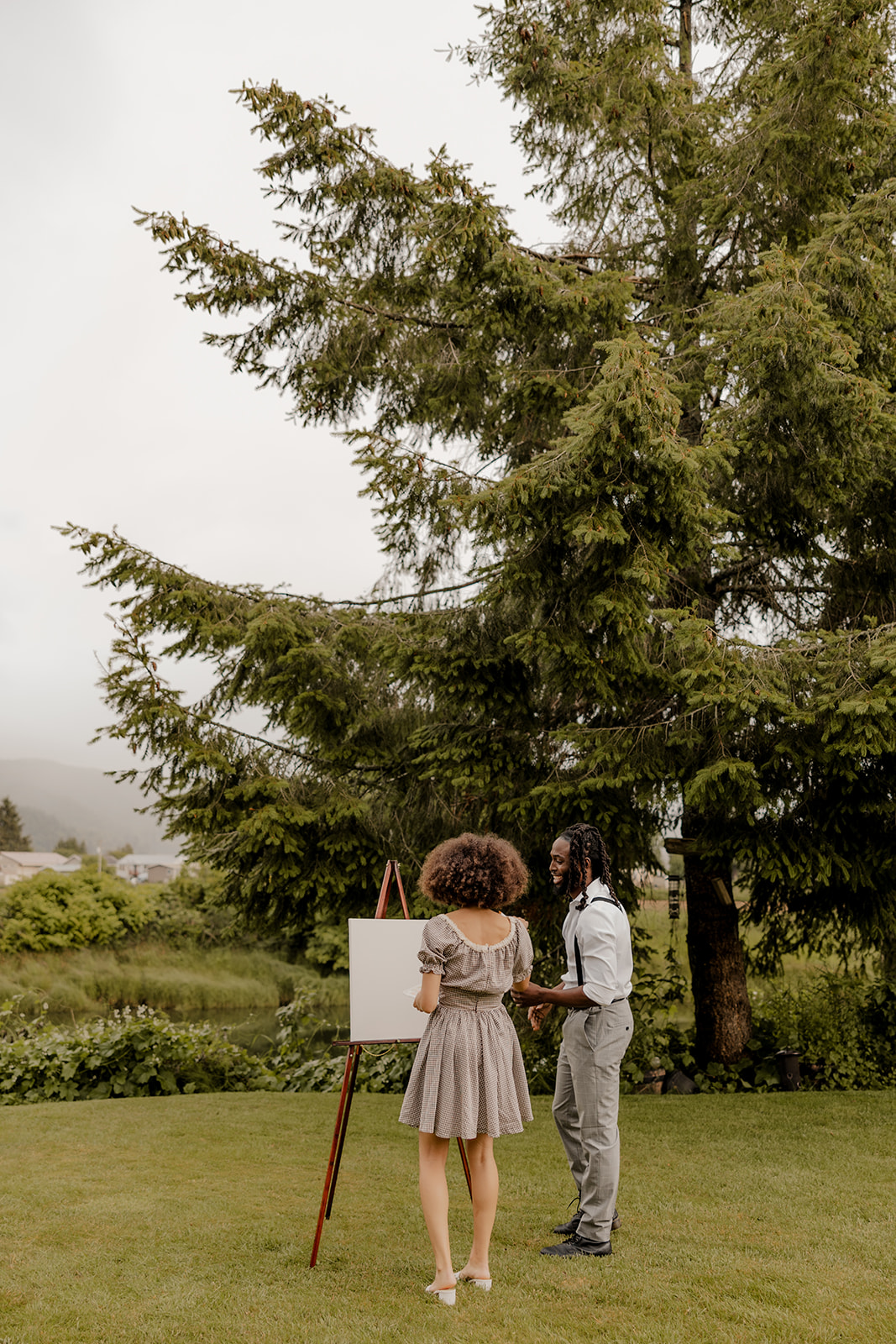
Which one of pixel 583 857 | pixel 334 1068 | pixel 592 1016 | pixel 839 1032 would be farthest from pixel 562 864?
pixel 334 1068

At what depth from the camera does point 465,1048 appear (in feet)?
11.8

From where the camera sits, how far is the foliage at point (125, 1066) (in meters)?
9.03

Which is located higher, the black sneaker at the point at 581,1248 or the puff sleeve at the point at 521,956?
the puff sleeve at the point at 521,956

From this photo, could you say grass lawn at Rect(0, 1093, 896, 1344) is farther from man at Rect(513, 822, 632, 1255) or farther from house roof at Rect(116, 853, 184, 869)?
house roof at Rect(116, 853, 184, 869)

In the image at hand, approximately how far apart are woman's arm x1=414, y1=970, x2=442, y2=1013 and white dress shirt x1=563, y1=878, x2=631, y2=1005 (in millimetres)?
672

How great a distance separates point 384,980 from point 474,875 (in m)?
0.91

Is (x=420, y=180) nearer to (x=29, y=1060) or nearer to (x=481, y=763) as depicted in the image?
(x=481, y=763)

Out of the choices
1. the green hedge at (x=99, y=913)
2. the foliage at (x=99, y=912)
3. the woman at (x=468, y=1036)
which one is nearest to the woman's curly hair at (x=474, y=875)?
the woman at (x=468, y=1036)

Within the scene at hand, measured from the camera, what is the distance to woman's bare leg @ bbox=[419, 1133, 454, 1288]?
3459 mm

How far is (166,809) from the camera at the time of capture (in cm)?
779

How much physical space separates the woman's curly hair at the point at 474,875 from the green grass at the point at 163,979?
19197mm

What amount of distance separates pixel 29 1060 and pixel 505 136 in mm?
9560

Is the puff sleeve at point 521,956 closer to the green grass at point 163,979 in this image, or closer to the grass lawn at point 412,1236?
the grass lawn at point 412,1236

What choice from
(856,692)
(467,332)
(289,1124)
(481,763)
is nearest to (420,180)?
(467,332)
